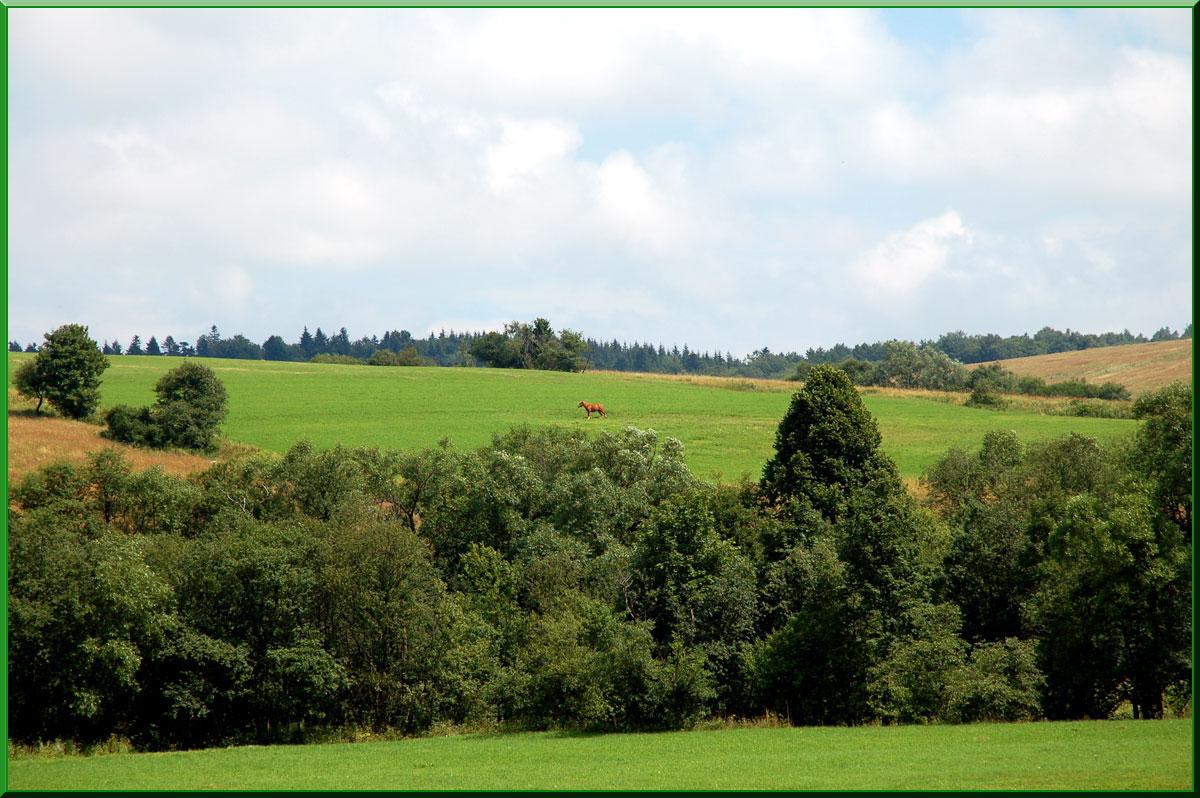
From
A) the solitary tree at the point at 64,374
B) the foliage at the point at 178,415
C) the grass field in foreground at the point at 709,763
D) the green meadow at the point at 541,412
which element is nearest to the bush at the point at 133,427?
the foliage at the point at 178,415

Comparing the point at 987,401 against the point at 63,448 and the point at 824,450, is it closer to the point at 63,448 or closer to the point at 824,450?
the point at 824,450

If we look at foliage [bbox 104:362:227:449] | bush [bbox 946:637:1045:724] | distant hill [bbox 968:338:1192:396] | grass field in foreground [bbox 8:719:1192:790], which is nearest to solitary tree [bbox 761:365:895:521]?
bush [bbox 946:637:1045:724]

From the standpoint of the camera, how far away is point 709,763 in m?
33.3

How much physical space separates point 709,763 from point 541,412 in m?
73.5

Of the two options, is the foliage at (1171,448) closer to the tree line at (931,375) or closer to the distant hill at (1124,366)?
the distant hill at (1124,366)

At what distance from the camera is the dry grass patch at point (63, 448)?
243ft

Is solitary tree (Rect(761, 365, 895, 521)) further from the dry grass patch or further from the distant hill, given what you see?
the distant hill

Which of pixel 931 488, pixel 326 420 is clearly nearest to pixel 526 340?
pixel 326 420

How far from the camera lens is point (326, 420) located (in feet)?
334

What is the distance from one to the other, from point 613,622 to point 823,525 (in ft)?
48.2

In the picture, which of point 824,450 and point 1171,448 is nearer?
point 1171,448

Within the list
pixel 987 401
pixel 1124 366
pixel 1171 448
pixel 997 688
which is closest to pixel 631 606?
pixel 997 688

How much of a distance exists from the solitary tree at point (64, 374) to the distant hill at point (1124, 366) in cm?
10839

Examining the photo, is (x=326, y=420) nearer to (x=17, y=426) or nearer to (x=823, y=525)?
(x=17, y=426)
